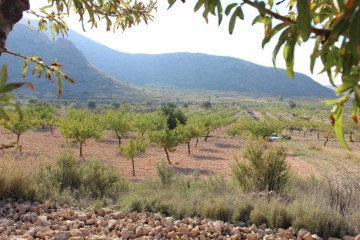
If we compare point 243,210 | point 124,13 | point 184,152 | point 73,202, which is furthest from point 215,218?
point 184,152

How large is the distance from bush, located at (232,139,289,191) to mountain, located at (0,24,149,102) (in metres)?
85.6

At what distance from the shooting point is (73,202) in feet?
22.7

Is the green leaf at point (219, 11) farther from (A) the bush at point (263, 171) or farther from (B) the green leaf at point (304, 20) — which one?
(A) the bush at point (263, 171)

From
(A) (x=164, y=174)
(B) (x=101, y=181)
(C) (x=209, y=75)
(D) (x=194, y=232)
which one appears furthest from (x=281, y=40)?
(C) (x=209, y=75)

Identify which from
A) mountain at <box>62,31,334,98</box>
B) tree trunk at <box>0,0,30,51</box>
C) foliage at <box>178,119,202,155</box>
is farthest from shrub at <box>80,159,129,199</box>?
mountain at <box>62,31,334,98</box>

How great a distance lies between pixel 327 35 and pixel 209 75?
575ft

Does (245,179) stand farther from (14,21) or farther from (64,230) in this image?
(14,21)

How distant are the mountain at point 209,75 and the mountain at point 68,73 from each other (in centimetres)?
5629

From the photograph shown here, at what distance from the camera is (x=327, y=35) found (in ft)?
3.16

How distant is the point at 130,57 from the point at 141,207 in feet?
653

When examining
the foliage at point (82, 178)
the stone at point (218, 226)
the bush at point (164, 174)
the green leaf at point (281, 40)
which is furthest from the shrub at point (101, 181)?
the green leaf at point (281, 40)

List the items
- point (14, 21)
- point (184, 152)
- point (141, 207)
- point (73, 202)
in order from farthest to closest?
point (184, 152), point (73, 202), point (141, 207), point (14, 21)

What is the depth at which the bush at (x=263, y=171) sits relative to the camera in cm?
812

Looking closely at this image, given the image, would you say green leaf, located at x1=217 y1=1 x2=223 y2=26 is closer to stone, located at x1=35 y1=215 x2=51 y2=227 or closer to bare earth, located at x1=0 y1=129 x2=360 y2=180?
stone, located at x1=35 y1=215 x2=51 y2=227
